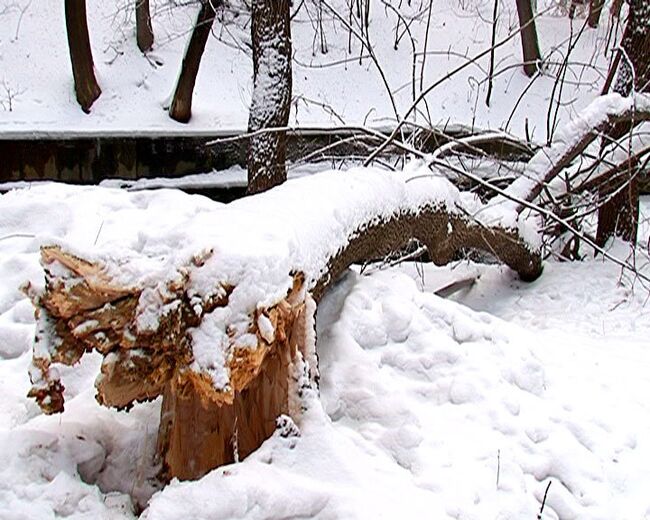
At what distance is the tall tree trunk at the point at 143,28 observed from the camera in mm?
12344

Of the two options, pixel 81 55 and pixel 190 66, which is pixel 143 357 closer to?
pixel 190 66

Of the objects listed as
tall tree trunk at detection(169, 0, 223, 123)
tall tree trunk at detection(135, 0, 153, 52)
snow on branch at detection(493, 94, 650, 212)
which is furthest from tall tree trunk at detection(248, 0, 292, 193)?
tall tree trunk at detection(135, 0, 153, 52)

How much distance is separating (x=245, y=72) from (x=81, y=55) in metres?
3.48

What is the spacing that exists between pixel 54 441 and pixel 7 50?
1159 cm

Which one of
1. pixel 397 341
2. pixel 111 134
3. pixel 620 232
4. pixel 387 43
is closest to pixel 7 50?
pixel 111 134

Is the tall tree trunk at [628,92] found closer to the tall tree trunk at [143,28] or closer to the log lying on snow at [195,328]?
the log lying on snow at [195,328]

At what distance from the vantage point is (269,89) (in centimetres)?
656

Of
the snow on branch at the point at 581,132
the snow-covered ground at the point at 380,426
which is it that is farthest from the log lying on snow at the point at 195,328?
the snow on branch at the point at 581,132

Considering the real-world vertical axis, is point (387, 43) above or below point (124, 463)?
above

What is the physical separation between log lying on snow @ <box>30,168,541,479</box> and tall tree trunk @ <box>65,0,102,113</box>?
28.5 feet

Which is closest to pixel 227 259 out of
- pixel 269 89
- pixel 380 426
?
pixel 380 426

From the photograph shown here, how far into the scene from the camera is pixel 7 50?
476 inches

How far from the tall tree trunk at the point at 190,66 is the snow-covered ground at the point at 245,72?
0.21m

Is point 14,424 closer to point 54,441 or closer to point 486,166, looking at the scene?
point 54,441
